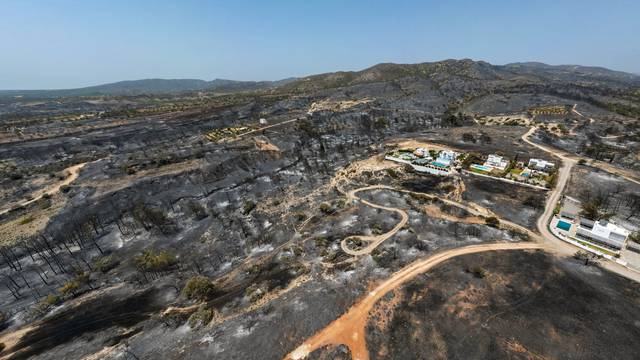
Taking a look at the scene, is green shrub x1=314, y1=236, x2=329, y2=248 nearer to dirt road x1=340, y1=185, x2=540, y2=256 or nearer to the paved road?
dirt road x1=340, y1=185, x2=540, y2=256

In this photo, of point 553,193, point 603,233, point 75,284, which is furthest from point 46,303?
point 553,193

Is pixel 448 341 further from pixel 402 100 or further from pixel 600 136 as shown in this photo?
pixel 402 100

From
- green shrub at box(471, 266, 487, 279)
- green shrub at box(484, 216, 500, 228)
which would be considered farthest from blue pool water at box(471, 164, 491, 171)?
green shrub at box(471, 266, 487, 279)

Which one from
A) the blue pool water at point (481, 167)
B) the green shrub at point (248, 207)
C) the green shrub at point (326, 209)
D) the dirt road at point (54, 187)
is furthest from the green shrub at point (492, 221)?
the dirt road at point (54, 187)

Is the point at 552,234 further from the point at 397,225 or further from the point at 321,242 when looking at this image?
the point at 321,242

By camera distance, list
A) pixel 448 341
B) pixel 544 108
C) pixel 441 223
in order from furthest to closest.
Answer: pixel 544 108 < pixel 441 223 < pixel 448 341

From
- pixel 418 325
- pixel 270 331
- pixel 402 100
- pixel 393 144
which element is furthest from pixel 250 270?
pixel 402 100

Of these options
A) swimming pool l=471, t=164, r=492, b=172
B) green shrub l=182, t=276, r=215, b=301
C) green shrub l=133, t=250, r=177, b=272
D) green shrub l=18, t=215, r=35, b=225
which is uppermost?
swimming pool l=471, t=164, r=492, b=172
